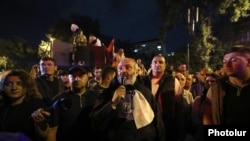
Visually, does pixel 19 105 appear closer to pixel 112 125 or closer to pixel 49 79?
pixel 112 125

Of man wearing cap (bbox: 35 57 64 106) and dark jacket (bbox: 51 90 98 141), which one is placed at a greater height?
man wearing cap (bbox: 35 57 64 106)

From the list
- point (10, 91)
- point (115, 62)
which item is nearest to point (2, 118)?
point (10, 91)

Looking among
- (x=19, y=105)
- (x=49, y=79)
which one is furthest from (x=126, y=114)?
(x=49, y=79)

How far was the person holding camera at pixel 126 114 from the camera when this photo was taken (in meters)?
4.42

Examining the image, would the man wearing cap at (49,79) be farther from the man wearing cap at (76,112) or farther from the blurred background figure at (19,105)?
the blurred background figure at (19,105)

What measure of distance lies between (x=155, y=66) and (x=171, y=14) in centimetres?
2308

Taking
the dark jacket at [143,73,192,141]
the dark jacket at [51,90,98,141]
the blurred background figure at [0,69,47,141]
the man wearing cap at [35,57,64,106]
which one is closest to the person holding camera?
the dark jacket at [51,90,98,141]

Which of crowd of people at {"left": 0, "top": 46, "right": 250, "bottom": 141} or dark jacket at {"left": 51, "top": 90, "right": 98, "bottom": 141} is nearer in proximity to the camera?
crowd of people at {"left": 0, "top": 46, "right": 250, "bottom": 141}

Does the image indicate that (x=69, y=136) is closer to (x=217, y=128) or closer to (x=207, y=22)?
(x=217, y=128)

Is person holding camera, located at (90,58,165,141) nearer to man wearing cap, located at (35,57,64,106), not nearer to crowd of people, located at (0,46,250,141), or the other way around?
crowd of people, located at (0,46,250,141)

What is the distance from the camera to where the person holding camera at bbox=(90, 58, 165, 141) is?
442cm

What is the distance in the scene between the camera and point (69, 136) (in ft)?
16.6

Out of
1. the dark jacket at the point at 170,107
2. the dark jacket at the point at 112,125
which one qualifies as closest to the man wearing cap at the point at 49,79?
the dark jacket at the point at 170,107

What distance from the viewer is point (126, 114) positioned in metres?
4.52
